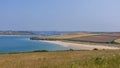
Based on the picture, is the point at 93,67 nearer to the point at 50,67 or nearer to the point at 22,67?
the point at 50,67

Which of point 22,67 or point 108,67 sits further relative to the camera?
point 22,67

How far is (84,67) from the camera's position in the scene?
7.47 meters

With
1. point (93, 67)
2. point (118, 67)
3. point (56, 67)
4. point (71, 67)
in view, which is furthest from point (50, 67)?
point (118, 67)

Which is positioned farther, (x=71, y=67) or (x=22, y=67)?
(x=22, y=67)

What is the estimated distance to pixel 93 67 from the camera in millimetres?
7551

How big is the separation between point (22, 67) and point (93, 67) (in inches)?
91.7

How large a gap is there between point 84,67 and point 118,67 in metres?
0.87

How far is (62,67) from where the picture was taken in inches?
300

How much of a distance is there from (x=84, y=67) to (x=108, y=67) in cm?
62

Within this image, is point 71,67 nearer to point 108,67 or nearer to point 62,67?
point 62,67

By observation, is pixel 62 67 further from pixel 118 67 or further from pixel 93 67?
pixel 118 67

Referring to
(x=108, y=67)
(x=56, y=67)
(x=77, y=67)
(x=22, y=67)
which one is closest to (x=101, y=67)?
(x=108, y=67)

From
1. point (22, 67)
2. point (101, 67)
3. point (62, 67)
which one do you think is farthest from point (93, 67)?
point (22, 67)

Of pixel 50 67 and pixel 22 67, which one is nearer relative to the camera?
pixel 50 67
